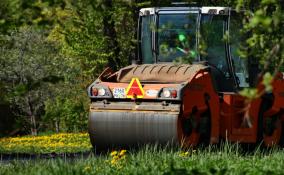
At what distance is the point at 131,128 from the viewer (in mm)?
12461

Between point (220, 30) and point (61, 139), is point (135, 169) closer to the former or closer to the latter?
point (220, 30)

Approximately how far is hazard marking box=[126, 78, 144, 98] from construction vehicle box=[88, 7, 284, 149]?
2 cm

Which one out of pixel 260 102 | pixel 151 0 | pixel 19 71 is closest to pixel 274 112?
pixel 260 102

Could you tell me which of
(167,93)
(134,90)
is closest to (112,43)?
(134,90)

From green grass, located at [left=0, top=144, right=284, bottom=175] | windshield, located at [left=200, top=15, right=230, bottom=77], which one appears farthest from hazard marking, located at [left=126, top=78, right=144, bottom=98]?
green grass, located at [left=0, top=144, right=284, bottom=175]

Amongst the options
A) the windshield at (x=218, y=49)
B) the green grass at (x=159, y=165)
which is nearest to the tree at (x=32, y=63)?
the windshield at (x=218, y=49)

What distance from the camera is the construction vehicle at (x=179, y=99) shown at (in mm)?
12297

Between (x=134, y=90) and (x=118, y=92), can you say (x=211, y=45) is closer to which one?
(x=134, y=90)

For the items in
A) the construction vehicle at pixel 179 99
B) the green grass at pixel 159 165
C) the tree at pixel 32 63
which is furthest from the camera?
the tree at pixel 32 63

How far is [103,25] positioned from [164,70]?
32.8 ft

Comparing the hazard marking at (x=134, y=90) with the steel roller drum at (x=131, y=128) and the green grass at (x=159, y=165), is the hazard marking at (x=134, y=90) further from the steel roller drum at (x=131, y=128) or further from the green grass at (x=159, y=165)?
the green grass at (x=159, y=165)

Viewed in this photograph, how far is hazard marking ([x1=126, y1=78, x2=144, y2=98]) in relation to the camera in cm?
1262

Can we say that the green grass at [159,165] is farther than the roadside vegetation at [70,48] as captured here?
Yes

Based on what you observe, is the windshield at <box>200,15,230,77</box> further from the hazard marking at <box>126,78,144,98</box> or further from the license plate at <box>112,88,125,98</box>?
the license plate at <box>112,88,125,98</box>
